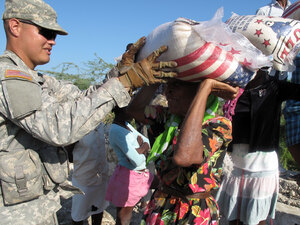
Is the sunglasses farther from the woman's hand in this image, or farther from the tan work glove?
the woman's hand

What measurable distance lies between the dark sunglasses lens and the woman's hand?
1027 millimetres

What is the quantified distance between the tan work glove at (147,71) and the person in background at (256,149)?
1.31 meters

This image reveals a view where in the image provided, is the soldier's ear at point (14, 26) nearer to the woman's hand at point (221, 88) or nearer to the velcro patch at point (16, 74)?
the velcro patch at point (16, 74)

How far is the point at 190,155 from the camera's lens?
1.51m

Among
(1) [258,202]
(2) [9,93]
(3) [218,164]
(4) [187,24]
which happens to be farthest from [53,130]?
(1) [258,202]

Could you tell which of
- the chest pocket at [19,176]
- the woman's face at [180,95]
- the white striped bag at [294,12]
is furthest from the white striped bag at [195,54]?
the white striped bag at [294,12]

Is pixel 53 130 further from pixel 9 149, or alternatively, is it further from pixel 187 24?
pixel 187 24

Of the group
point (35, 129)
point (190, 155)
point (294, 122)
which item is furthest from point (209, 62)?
point (294, 122)

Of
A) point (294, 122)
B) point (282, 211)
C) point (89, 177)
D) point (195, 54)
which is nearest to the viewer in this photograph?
point (195, 54)

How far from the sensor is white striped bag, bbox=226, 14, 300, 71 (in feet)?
7.04

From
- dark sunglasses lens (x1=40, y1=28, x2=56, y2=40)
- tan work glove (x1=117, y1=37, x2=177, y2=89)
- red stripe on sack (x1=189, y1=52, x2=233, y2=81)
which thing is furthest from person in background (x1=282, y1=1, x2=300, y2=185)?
dark sunglasses lens (x1=40, y1=28, x2=56, y2=40)

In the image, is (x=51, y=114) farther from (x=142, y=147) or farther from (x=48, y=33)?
(x=142, y=147)

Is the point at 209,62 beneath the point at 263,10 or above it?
beneath

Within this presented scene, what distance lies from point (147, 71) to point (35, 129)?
2.28 feet
